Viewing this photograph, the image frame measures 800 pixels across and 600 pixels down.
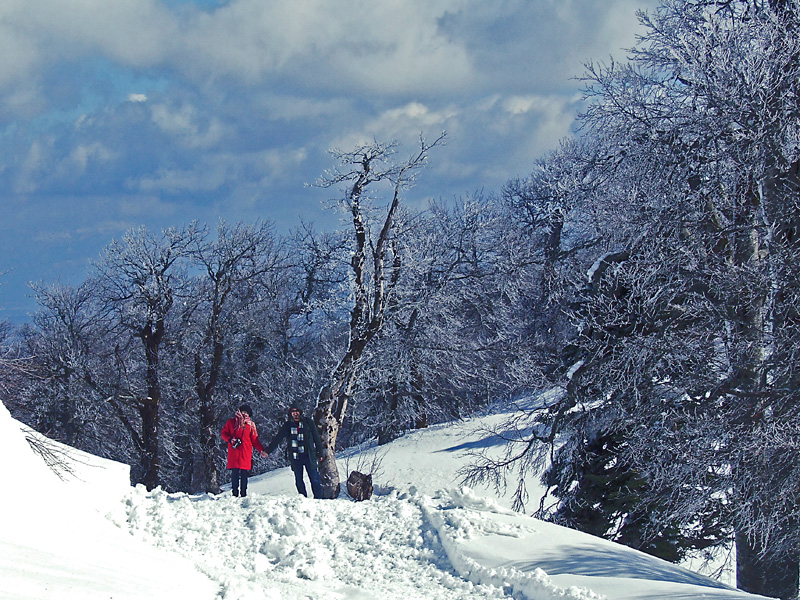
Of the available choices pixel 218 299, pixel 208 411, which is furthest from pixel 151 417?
pixel 218 299

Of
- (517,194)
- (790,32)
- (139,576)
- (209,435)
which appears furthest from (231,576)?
(517,194)

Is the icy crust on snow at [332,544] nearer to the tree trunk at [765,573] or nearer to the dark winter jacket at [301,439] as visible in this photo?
the dark winter jacket at [301,439]

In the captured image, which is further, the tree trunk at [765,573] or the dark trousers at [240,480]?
Result: the dark trousers at [240,480]

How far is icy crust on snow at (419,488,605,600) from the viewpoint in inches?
213

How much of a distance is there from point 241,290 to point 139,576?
75.0 ft

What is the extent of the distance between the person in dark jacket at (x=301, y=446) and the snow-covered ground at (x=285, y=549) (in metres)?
1.66

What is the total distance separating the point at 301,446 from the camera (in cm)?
1070

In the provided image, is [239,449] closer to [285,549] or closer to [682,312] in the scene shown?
[285,549]

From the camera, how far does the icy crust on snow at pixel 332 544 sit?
5812mm

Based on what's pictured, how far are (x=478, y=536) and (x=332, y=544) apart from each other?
5.33 ft

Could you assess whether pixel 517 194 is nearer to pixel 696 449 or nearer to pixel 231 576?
pixel 696 449

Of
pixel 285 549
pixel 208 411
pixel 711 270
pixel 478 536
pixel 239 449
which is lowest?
→ pixel 285 549

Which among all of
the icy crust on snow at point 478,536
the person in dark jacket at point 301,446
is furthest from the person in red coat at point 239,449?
the icy crust on snow at point 478,536

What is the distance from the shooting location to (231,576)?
20.2 ft
